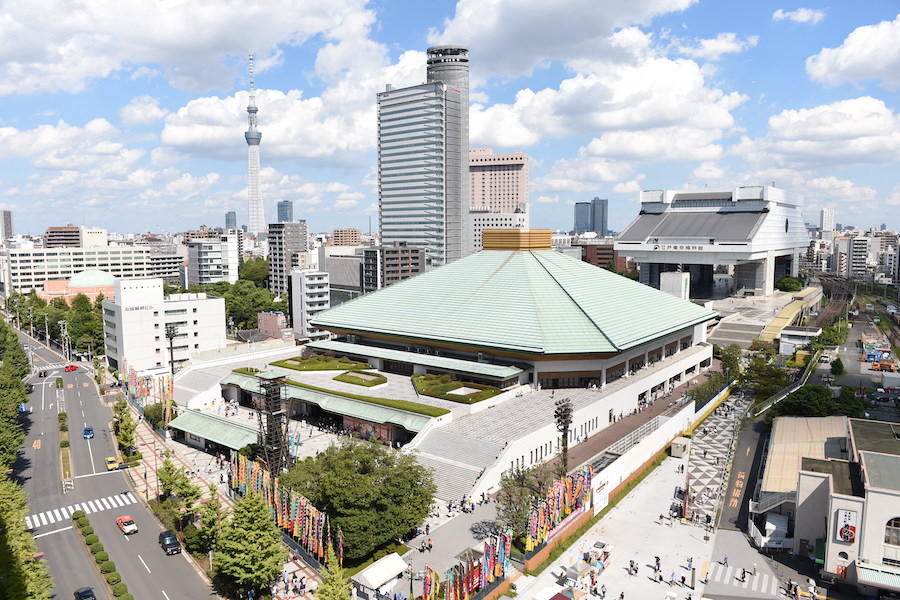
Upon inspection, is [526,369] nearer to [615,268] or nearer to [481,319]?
[481,319]

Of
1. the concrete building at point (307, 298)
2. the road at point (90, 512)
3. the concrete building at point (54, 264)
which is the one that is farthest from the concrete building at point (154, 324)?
the concrete building at point (54, 264)

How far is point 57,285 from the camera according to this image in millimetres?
145750

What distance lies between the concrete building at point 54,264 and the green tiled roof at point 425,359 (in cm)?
10972

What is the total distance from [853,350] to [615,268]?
10590 cm

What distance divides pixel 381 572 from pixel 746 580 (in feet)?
67.5

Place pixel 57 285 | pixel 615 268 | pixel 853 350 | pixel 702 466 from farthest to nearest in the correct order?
pixel 615 268 → pixel 57 285 → pixel 853 350 → pixel 702 466

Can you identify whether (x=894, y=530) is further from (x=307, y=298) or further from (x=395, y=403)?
(x=307, y=298)

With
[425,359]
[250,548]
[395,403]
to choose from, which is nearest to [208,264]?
[425,359]

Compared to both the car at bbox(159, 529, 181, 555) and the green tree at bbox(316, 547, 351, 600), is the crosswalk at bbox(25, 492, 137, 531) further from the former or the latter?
the green tree at bbox(316, 547, 351, 600)

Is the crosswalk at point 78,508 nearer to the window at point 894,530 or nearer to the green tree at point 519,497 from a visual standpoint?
the green tree at point 519,497

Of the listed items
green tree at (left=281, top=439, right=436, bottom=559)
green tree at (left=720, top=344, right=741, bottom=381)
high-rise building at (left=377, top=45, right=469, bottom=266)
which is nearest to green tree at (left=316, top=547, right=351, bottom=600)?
green tree at (left=281, top=439, right=436, bottom=559)

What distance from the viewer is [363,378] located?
63.8 metres

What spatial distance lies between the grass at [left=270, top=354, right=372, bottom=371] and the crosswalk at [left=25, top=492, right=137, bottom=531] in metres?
23.3

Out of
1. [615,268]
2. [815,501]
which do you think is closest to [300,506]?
[815,501]
